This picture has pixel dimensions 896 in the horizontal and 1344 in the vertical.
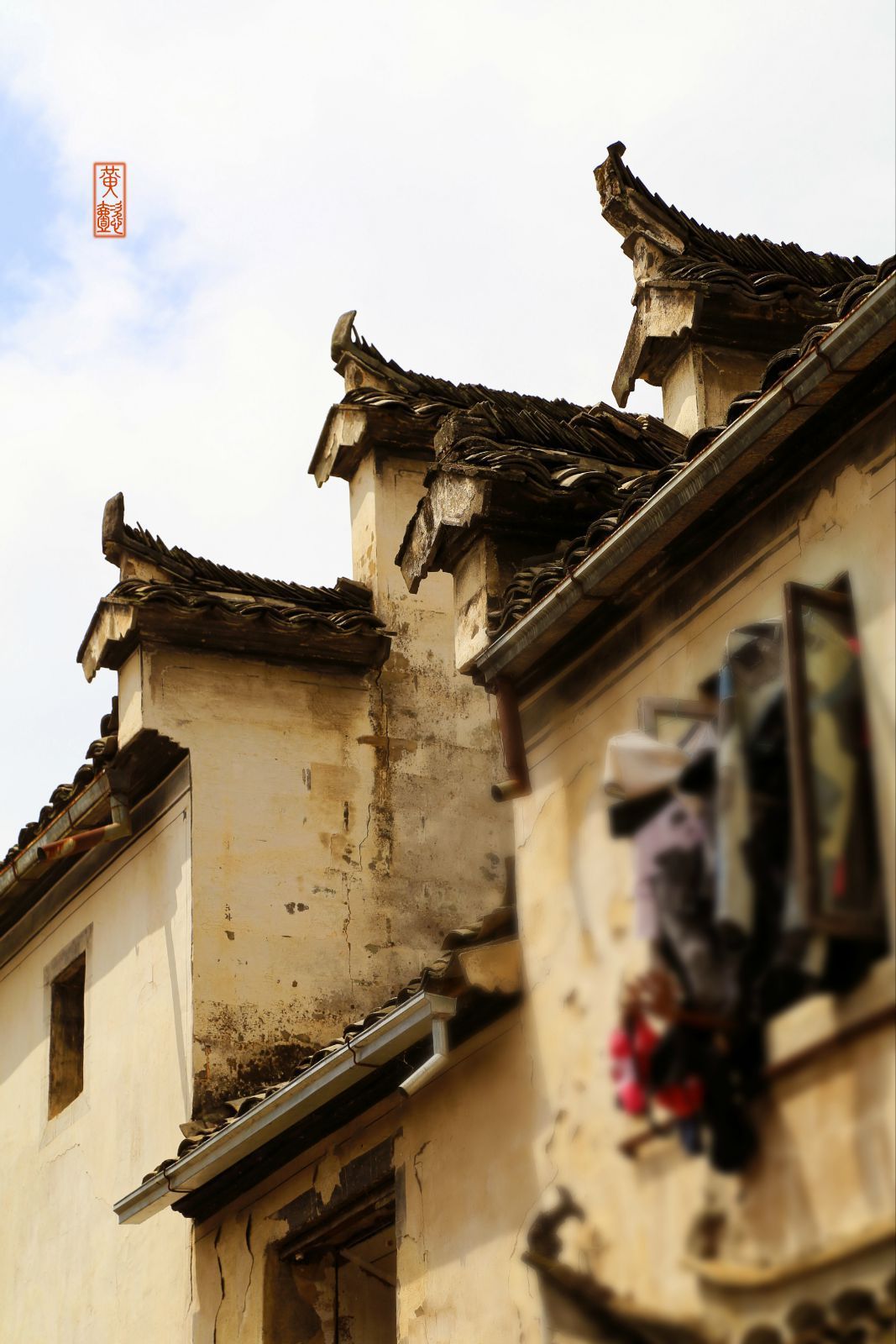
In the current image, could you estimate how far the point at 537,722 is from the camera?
9445 millimetres

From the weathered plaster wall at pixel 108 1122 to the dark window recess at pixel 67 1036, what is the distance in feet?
0.34

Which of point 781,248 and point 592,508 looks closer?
point 592,508

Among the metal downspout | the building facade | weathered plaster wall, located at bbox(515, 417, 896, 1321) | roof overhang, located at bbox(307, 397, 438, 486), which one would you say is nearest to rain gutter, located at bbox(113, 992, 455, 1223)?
the building facade

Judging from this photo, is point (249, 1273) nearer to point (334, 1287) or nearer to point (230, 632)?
point (334, 1287)

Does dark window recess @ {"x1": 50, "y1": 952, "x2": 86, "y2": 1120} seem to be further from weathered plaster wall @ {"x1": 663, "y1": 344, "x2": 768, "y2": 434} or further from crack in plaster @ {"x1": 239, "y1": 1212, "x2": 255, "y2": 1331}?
weathered plaster wall @ {"x1": 663, "y1": 344, "x2": 768, "y2": 434}

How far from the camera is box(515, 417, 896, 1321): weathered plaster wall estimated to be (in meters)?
7.03

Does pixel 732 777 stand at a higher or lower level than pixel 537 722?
lower

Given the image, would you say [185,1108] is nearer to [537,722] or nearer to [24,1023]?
[24,1023]

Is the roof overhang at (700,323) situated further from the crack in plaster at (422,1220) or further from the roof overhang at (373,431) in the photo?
the crack in plaster at (422,1220)

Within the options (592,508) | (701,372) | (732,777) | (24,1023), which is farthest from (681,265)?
(24,1023)

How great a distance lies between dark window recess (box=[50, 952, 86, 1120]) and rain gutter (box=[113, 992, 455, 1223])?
216 centimetres

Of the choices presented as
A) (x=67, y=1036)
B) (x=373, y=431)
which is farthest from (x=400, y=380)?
(x=67, y=1036)

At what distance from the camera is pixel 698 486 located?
26.8ft

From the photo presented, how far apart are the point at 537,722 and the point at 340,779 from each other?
4.07m
